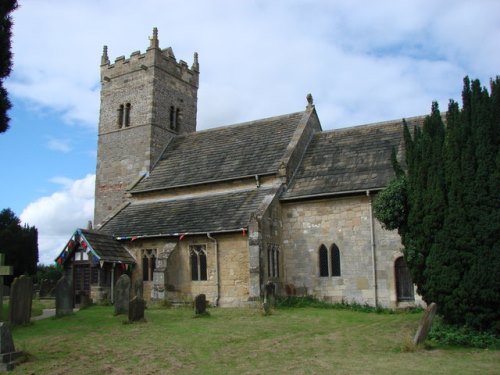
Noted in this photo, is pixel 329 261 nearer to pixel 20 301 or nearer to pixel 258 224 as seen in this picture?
pixel 258 224

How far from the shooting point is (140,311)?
17.9 metres

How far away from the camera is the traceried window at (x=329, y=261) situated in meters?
23.4

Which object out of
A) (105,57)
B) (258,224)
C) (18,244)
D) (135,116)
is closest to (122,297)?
(258,224)

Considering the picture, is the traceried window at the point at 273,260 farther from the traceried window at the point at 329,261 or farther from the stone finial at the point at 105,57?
the stone finial at the point at 105,57

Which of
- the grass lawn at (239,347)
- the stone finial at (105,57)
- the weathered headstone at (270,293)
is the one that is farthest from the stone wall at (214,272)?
the stone finial at (105,57)

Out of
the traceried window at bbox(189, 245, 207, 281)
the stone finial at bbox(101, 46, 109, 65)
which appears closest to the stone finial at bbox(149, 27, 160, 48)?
the stone finial at bbox(101, 46, 109, 65)

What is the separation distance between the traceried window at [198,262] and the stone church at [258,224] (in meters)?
0.05

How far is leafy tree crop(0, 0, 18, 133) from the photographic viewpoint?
18203 millimetres

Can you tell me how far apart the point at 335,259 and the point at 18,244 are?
28526mm

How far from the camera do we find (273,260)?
77.5ft

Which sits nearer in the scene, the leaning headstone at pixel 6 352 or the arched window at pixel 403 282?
→ the leaning headstone at pixel 6 352

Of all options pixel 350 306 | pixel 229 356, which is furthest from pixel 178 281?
pixel 229 356

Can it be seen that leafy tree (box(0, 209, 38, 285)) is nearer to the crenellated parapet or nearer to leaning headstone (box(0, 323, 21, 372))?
the crenellated parapet

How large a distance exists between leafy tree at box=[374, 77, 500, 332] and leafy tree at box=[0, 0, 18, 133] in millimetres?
13767
